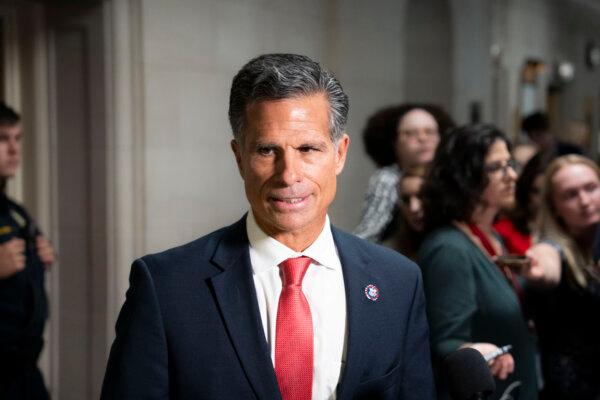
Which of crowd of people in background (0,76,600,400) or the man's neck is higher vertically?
the man's neck

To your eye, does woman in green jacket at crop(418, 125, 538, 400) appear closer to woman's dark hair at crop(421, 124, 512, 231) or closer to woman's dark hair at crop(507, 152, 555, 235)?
woman's dark hair at crop(421, 124, 512, 231)

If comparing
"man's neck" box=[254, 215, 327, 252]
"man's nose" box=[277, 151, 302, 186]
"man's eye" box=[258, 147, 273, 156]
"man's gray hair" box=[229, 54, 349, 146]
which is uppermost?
"man's gray hair" box=[229, 54, 349, 146]

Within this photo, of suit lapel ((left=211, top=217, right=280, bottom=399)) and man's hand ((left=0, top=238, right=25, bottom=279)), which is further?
man's hand ((left=0, top=238, right=25, bottom=279))

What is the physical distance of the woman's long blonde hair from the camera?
303 centimetres

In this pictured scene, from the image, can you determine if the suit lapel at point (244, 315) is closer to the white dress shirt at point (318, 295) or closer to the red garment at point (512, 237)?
the white dress shirt at point (318, 295)

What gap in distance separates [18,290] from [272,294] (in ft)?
6.96

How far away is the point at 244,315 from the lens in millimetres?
1609

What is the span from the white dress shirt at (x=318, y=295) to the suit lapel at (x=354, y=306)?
2 centimetres

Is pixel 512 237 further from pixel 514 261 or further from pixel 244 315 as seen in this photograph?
pixel 244 315

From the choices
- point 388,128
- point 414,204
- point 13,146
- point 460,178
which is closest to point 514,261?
point 460,178

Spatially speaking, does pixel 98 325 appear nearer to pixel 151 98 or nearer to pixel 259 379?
pixel 151 98

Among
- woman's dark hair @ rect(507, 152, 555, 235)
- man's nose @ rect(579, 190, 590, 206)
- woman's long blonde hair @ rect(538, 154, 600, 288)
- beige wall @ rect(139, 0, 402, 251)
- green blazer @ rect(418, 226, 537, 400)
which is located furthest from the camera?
woman's dark hair @ rect(507, 152, 555, 235)

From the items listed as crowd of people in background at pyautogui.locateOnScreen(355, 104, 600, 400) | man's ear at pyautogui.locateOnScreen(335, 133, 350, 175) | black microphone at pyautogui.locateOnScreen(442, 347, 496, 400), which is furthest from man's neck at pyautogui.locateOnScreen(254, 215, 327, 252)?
crowd of people in background at pyautogui.locateOnScreen(355, 104, 600, 400)

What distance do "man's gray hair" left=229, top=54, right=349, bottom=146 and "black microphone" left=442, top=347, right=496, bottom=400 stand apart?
Answer: 53cm
